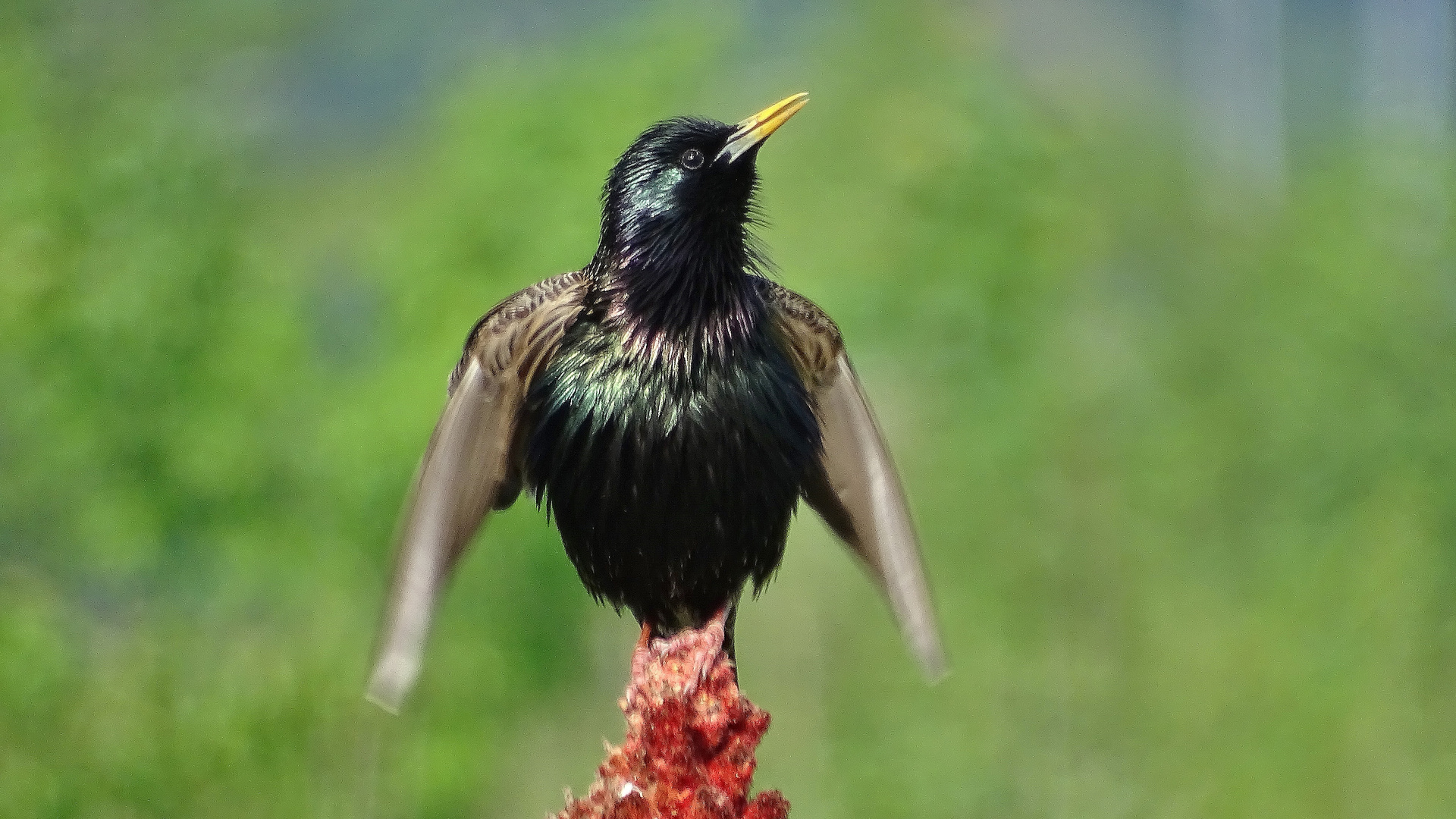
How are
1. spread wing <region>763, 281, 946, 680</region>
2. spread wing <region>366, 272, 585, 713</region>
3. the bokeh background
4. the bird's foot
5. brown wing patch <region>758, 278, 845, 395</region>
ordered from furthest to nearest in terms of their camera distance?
the bokeh background → brown wing patch <region>758, 278, 845, 395</region> → spread wing <region>763, 281, 946, 680</region> → spread wing <region>366, 272, 585, 713</region> → the bird's foot

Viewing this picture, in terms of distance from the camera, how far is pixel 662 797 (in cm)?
410

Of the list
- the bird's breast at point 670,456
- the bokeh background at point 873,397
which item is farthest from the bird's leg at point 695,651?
the bokeh background at point 873,397

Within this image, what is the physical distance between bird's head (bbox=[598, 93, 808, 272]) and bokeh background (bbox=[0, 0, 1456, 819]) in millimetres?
6972

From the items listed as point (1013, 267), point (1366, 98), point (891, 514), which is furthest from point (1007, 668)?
point (891, 514)

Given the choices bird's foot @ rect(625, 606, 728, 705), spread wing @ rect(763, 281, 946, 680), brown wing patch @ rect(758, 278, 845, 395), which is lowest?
bird's foot @ rect(625, 606, 728, 705)

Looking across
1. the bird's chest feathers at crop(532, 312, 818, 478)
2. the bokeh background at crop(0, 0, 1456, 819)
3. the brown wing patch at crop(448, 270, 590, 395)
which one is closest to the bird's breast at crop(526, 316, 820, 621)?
the bird's chest feathers at crop(532, 312, 818, 478)

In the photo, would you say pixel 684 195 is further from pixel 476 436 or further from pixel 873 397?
pixel 873 397

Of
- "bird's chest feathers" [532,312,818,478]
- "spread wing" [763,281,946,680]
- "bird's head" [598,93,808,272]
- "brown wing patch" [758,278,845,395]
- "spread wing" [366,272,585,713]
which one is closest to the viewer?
"bird's chest feathers" [532,312,818,478]

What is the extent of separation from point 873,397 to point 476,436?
514 inches

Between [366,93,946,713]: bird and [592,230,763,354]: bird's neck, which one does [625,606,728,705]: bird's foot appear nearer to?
[366,93,946,713]: bird

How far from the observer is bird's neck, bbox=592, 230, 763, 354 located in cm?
524

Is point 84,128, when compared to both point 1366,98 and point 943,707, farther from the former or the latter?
point 1366,98

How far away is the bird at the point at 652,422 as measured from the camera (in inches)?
204

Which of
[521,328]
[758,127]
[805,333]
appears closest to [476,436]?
[521,328]
